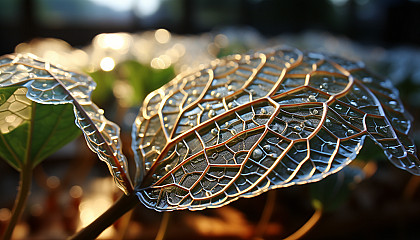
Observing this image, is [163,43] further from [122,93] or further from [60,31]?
Answer: [60,31]

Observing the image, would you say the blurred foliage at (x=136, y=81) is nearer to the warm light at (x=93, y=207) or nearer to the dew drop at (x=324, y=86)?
the warm light at (x=93, y=207)

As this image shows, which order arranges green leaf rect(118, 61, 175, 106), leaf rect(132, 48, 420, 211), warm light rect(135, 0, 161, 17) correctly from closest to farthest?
leaf rect(132, 48, 420, 211), green leaf rect(118, 61, 175, 106), warm light rect(135, 0, 161, 17)

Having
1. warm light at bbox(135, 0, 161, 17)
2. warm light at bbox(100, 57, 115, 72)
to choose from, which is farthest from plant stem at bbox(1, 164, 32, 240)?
warm light at bbox(135, 0, 161, 17)

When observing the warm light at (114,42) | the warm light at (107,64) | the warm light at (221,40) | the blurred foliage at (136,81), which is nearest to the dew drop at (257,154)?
the blurred foliage at (136,81)

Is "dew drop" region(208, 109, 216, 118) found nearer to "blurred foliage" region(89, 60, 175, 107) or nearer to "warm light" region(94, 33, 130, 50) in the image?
"blurred foliage" region(89, 60, 175, 107)

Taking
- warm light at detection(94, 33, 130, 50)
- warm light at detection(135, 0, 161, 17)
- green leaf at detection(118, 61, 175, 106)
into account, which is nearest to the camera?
green leaf at detection(118, 61, 175, 106)

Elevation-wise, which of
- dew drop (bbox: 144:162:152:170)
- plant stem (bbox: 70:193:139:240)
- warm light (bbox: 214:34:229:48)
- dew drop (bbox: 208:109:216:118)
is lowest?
warm light (bbox: 214:34:229:48)

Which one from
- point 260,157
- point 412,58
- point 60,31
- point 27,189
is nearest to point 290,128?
point 260,157
